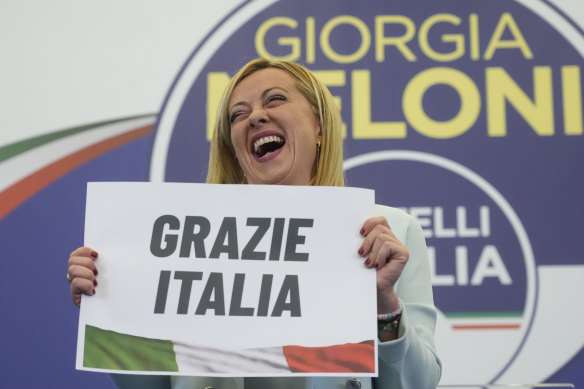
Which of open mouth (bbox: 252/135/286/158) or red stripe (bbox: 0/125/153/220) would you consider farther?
red stripe (bbox: 0/125/153/220)

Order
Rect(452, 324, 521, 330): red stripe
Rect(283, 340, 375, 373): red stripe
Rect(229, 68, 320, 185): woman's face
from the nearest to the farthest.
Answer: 1. Rect(283, 340, 375, 373): red stripe
2. Rect(229, 68, 320, 185): woman's face
3. Rect(452, 324, 521, 330): red stripe

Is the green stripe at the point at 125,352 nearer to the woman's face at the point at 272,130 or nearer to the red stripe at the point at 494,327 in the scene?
the woman's face at the point at 272,130

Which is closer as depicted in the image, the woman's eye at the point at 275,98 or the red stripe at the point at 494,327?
the woman's eye at the point at 275,98

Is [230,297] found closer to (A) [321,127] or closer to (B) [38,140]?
(A) [321,127]

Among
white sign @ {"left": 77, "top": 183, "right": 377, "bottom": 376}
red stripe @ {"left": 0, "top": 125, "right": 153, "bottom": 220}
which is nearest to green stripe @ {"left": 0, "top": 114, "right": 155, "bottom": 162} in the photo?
red stripe @ {"left": 0, "top": 125, "right": 153, "bottom": 220}

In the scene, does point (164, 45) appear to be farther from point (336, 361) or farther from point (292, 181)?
point (336, 361)

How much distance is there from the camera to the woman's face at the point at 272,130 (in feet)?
4.37

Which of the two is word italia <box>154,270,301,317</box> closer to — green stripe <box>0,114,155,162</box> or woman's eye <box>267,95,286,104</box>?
woman's eye <box>267,95,286,104</box>

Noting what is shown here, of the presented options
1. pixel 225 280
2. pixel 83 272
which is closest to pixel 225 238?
pixel 225 280

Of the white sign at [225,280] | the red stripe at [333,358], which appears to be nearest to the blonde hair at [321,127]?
the white sign at [225,280]

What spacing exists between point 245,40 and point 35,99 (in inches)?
26.1

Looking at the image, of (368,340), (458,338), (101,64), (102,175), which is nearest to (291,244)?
(368,340)

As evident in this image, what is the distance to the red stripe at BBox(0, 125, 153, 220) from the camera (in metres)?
2.23

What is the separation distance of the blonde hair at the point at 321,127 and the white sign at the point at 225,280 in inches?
10.7
